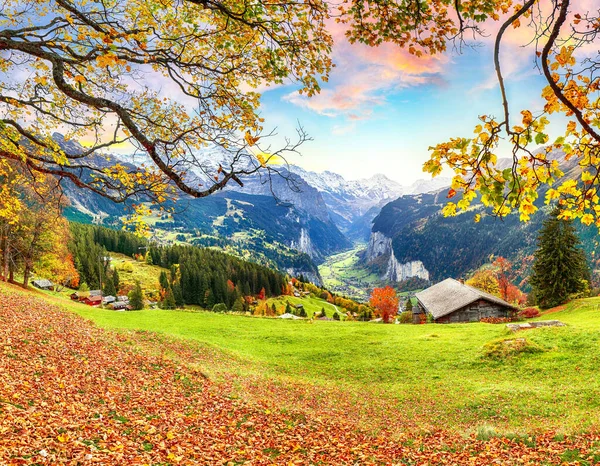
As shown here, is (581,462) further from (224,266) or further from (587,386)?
(224,266)

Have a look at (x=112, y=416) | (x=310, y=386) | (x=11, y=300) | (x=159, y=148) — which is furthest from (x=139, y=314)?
(x=159, y=148)

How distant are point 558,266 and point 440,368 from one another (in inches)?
1386

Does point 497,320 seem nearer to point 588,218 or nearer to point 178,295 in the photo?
point 588,218

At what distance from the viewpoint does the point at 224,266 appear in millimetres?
123125

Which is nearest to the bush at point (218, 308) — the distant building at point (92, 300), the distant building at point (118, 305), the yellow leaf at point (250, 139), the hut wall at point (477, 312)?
the distant building at point (118, 305)

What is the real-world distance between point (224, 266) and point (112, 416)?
116 meters

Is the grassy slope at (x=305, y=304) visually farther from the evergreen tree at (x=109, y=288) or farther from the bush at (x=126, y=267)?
the bush at (x=126, y=267)

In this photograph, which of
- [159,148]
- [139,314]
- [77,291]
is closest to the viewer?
[159,148]

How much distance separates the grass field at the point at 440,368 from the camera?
15047 mm

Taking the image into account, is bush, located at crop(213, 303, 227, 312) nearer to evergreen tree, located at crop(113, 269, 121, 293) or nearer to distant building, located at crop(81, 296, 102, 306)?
distant building, located at crop(81, 296, 102, 306)

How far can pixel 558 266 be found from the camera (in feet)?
155

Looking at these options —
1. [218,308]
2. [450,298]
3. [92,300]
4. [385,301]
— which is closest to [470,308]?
[450,298]

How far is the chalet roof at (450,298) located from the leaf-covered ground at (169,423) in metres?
41.0

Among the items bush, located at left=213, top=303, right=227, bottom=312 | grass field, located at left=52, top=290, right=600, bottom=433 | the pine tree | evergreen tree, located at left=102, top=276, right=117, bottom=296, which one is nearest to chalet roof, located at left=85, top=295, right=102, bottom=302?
evergreen tree, located at left=102, top=276, right=117, bottom=296
